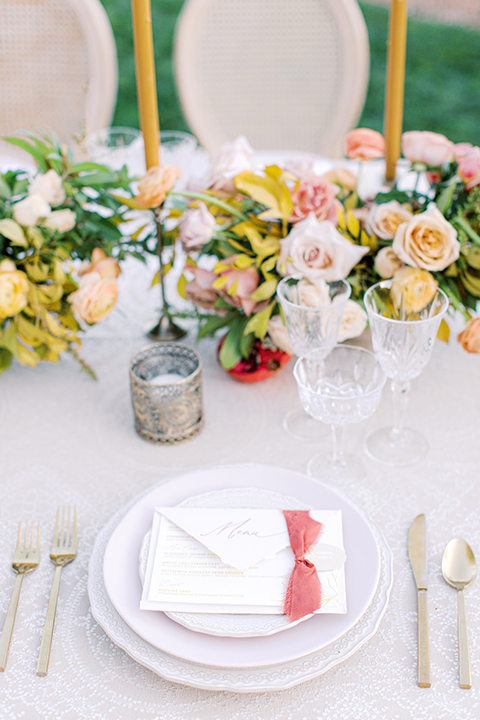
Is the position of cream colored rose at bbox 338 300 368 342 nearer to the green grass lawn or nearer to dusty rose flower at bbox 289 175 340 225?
dusty rose flower at bbox 289 175 340 225

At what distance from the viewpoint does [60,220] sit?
2.98 feet

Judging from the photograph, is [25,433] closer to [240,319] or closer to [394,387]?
[240,319]

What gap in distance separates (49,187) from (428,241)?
513mm

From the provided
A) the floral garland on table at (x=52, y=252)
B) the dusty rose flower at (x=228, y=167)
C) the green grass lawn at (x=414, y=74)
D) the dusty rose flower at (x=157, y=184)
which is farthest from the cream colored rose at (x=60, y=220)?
the green grass lawn at (x=414, y=74)

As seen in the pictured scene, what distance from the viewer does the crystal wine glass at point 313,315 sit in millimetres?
825

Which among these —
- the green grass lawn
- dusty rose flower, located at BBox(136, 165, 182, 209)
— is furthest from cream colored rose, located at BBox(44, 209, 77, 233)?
the green grass lawn

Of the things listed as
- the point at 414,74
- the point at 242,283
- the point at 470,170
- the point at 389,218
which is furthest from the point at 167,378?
the point at 414,74

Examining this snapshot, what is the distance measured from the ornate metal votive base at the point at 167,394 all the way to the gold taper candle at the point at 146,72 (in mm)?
294

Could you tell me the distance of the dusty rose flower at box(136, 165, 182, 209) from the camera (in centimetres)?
89

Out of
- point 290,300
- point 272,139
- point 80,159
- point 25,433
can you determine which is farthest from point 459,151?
point 272,139

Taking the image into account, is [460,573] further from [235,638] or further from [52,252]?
[52,252]

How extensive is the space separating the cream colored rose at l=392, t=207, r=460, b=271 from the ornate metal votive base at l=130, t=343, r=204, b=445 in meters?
0.31

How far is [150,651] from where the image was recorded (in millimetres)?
604

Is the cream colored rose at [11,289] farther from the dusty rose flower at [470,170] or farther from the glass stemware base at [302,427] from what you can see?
the dusty rose flower at [470,170]
